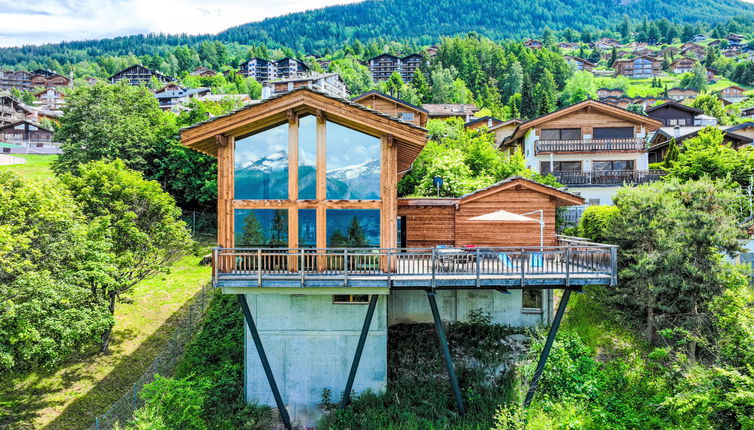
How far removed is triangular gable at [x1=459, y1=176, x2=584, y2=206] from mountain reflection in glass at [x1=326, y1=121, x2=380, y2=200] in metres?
5.30

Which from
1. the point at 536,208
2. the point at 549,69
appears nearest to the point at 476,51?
the point at 549,69

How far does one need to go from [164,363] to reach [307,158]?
10926 mm

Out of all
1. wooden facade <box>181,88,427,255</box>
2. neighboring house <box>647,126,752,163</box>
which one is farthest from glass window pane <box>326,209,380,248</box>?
neighboring house <box>647,126,752,163</box>

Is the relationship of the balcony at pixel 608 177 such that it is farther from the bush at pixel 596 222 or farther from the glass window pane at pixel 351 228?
the glass window pane at pixel 351 228

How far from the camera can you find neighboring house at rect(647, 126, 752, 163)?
3675 centimetres

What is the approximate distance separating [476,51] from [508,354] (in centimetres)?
11062

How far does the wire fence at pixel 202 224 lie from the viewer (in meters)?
33.6

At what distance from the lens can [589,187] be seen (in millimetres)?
30594

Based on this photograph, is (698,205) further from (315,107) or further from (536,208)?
(315,107)

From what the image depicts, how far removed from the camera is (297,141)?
43.7 ft

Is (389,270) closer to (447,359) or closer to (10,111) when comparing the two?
(447,359)

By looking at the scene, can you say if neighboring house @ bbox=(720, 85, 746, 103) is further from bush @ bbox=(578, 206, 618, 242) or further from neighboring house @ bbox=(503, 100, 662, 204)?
bush @ bbox=(578, 206, 618, 242)

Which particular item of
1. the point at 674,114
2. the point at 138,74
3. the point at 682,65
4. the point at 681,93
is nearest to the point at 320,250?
the point at 674,114

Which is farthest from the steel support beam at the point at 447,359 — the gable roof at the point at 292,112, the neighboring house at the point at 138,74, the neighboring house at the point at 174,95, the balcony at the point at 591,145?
the neighboring house at the point at 138,74
